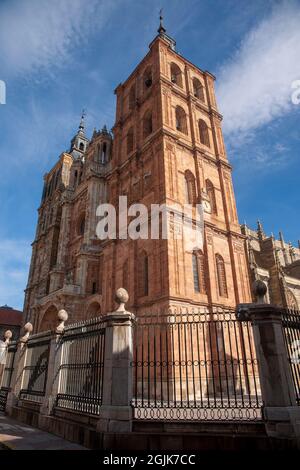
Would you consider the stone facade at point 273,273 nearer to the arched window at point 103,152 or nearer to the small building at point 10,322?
the arched window at point 103,152

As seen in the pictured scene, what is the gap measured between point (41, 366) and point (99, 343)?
3.33 metres

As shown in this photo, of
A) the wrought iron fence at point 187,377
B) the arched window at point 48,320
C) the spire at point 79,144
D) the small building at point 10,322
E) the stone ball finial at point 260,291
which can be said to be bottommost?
the wrought iron fence at point 187,377

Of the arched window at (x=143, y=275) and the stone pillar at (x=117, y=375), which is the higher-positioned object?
the arched window at (x=143, y=275)

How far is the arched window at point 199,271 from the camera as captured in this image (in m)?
15.7

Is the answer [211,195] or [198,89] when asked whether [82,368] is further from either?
[198,89]

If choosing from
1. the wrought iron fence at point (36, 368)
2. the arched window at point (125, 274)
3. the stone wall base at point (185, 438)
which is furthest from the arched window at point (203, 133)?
the stone wall base at point (185, 438)

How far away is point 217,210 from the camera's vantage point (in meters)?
19.3

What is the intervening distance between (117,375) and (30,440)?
2.10 metres

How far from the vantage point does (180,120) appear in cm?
2184

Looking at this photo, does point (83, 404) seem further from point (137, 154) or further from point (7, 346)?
point (137, 154)

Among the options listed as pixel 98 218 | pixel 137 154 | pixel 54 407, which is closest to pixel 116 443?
pixel 54 407

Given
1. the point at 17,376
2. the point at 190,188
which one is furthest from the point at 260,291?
the point at 190,188

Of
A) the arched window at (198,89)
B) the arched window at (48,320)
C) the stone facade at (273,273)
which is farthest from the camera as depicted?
the stone facade at (273,273)

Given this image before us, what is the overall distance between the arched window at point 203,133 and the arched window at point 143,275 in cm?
1044
